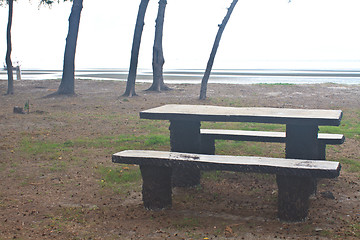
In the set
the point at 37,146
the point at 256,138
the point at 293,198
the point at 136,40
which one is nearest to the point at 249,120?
the point at 293,198

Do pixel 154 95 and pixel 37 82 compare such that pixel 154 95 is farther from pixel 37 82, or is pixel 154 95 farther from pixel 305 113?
pixel 305 113

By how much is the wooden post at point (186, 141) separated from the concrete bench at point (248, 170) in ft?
2.61

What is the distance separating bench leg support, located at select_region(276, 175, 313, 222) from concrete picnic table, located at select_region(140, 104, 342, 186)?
0.15 feet

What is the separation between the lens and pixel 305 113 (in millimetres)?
5930

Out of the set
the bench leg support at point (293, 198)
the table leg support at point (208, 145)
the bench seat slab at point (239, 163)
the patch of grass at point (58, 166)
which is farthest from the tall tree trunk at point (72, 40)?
the bench leg support at point (293, 198)

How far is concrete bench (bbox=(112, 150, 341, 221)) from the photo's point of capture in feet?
16.1

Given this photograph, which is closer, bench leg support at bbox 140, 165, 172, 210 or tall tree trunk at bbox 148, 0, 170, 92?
bench leg support at bbox 140, 165, 172, 210

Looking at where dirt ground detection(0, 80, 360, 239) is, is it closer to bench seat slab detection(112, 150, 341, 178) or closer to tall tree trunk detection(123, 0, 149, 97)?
bench seat slab detection(112, 150, 341, 178)

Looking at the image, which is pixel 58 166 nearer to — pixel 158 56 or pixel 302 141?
pixel 302 141

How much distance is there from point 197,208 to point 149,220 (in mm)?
671

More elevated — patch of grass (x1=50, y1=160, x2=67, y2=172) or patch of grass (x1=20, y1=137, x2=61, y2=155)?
patch of grass (x1=20, y1=137, x2=61, y2=155)

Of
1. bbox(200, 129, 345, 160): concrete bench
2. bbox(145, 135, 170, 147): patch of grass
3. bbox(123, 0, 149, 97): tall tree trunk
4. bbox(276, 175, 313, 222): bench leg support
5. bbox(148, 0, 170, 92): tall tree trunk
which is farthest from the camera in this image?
bbox(148, 0, 170, 92): tall tree trunk

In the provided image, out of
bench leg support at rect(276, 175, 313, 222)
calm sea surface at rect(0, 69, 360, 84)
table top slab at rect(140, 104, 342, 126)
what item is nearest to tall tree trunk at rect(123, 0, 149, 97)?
calm sea surface at rect(0, 69, 360, 84)

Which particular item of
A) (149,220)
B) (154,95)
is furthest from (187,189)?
(154,95)
